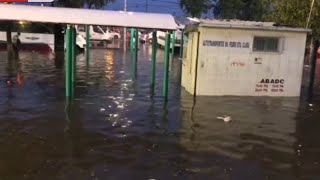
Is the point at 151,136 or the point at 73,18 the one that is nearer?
the point at 151,136

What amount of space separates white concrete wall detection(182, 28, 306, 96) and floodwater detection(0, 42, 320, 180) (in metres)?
0.45

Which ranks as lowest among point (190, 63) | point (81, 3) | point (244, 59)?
point (190, 63)

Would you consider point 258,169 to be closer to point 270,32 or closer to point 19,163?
point 19,163

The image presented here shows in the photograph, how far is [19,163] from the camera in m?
8.46

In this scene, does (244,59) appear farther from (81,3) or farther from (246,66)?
(81,3)

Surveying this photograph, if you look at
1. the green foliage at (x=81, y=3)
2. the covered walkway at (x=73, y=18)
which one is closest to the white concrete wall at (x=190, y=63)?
the covered walkway at (x=73, y=18)

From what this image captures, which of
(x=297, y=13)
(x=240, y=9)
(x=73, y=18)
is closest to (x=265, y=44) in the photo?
(x=297, y=13)

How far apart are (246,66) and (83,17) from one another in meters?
5.61

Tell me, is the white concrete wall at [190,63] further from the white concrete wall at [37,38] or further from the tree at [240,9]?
the tree at [240,9]

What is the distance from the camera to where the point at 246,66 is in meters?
16.1

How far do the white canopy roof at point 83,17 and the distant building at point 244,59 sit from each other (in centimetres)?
198

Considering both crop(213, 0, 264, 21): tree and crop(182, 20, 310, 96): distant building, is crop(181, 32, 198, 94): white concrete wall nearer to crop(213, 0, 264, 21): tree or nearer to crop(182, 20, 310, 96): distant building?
crop(182, 20, 310, 96): distant building

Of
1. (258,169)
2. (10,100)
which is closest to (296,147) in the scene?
(258,169)

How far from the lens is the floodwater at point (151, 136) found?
8395mm
